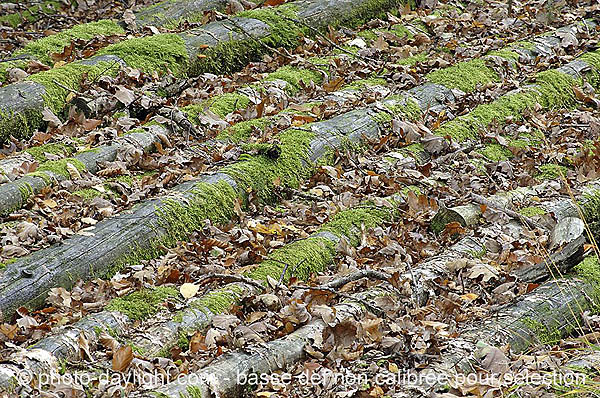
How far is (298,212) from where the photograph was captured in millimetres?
5277

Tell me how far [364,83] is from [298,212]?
2.34 m

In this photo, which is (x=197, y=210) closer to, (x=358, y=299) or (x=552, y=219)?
(x=358, y=299)

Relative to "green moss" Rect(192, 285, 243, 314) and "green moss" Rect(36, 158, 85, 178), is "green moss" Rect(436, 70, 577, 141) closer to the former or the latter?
"green moss" Rect(192, 285, 243, 314)

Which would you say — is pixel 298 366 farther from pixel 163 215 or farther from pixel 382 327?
pixel 163 215

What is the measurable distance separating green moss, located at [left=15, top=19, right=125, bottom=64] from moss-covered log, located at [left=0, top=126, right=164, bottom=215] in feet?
6.52

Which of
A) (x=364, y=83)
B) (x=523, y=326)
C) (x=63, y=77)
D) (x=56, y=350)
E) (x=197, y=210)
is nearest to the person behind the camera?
(x=56, y=350)

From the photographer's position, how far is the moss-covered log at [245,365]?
332 centimetres

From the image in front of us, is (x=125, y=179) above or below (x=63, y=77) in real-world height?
below

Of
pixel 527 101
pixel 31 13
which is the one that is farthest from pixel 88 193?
pixel 31 13

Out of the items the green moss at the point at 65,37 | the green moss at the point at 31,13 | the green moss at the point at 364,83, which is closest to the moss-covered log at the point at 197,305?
the green moss at the point at 364,83

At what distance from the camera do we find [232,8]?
8.46 meters

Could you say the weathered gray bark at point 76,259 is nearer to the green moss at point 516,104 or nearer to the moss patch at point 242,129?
the moss patch at point 242,129

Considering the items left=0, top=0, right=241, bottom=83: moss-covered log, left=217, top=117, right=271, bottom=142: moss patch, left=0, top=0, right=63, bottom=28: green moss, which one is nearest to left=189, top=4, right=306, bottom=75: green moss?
left=0, top=0, right=241, bottom=83: moss-covered log

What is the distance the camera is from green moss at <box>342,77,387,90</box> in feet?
22.9
